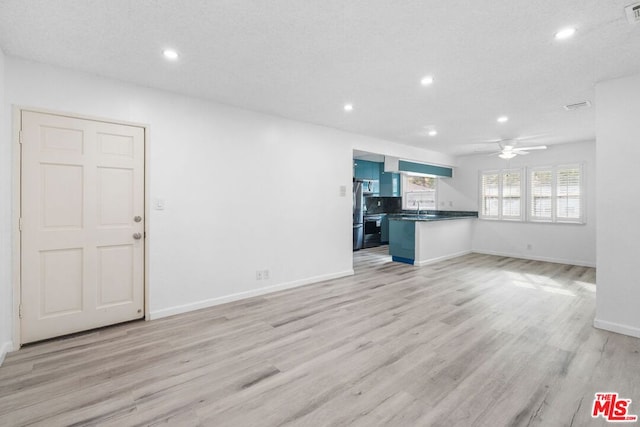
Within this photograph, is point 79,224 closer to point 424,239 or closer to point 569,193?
point 424,239

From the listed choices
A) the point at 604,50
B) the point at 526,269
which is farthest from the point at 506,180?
the point at 604,50

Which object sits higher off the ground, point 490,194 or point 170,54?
point 170,54

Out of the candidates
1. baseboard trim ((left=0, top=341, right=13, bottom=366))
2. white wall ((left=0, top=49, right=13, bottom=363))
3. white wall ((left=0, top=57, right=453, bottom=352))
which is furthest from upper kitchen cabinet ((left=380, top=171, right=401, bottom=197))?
baseboard trim ((left=0, top=341, right=13, bottom=366))

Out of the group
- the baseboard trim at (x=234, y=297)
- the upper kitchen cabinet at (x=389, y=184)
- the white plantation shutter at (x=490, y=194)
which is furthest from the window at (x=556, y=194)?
the baseboard trim at (x=234, y=297)

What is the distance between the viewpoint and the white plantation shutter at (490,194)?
7.40m

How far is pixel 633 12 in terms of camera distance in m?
1.96

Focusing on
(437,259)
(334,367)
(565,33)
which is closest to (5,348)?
(334,367)

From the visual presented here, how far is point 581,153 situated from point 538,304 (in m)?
4.20

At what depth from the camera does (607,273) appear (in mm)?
3070

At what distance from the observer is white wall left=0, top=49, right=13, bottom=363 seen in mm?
2496

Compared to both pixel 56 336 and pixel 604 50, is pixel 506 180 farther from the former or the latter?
pixel 56 336

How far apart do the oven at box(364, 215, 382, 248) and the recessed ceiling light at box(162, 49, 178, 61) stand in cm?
635

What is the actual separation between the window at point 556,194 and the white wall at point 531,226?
14 centimetres

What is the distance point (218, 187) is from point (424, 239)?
435 cm
